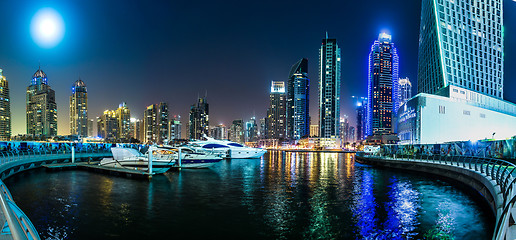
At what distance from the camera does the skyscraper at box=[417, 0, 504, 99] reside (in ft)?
320

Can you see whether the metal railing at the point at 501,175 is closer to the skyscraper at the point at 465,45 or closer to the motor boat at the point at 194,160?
the motor boat at the point at 194,160

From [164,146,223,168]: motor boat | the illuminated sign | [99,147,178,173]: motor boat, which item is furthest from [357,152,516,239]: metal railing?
the illuminated sign

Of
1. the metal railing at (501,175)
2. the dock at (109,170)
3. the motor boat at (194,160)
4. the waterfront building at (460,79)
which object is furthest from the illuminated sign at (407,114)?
the dock at (109,170)

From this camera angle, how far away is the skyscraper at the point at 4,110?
6831 inches

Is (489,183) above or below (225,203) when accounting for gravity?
above

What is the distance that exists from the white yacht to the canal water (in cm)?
4046

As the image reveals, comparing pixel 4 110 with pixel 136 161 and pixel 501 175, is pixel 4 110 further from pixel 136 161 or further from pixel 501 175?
pixel 501 175

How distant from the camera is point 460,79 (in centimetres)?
9738

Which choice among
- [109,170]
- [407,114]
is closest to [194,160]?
[109,170]

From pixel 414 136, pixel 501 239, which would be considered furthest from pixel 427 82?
pixel 501 239

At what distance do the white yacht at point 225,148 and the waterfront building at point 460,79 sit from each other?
45.9m

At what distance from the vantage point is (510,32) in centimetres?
10706

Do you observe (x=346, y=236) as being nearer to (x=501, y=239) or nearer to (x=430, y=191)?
(x=501, y=239)

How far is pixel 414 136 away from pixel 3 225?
3791 inches
